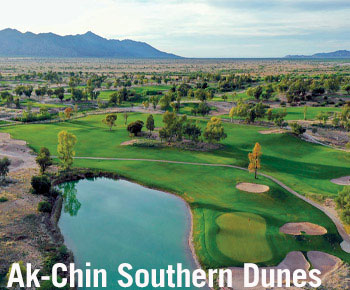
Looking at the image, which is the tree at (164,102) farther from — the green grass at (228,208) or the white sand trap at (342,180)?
the white sand trap at (342,180)

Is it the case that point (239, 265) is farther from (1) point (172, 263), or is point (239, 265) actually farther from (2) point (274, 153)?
(2) point (274, 153)

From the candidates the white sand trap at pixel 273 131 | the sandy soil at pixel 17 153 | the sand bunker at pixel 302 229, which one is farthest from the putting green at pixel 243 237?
the white sand trap at pixel 273 131

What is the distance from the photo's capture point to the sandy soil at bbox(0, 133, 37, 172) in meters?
73.6

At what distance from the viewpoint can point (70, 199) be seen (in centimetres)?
6203

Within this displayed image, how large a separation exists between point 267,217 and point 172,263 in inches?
741

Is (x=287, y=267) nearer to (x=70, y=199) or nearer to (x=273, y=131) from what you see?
(x=70, y=199)

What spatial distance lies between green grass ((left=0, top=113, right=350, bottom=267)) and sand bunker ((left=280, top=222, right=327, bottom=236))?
95 centimetres

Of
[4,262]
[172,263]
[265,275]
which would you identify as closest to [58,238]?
[4,262]

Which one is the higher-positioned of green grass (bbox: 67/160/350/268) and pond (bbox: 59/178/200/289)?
green grass (bbox: 67/160/350/268)

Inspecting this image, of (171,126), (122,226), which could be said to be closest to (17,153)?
(171,126)

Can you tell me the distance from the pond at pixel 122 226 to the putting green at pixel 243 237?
5395mm

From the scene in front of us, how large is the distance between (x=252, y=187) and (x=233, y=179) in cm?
537

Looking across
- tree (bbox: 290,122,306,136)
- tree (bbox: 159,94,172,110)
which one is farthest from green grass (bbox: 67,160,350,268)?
tree (bbox: 159,94,172,110)

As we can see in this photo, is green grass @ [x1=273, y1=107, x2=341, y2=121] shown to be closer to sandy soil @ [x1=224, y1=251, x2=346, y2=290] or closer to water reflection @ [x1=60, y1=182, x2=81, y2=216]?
water reflection @ [x1=60, y1=182, x2=81, y2=216]
